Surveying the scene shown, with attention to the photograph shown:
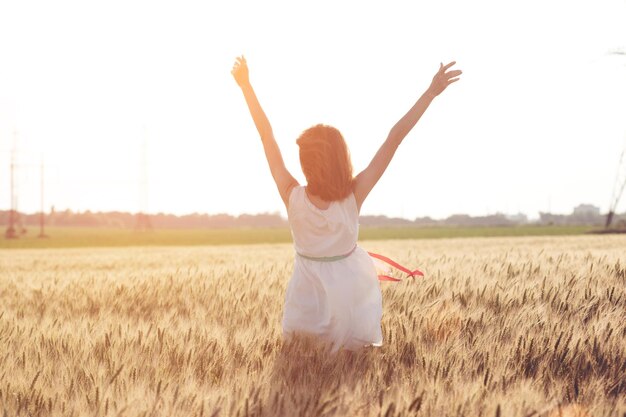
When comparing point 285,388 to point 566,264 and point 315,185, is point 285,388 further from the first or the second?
point 566,264

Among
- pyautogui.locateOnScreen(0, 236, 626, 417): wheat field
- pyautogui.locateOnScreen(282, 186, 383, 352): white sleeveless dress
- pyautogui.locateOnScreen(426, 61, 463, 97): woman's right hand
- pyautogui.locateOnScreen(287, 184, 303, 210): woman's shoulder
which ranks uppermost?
pyautogui.locateOnScreen(426, 61, 463, 97): woman's right hand

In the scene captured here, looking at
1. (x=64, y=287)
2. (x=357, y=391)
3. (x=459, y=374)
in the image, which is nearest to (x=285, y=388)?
(x=357, y=391)

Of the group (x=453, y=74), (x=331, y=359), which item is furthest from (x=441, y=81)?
(x=331, y=359)

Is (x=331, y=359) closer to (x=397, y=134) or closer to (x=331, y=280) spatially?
(x=331, y=280)

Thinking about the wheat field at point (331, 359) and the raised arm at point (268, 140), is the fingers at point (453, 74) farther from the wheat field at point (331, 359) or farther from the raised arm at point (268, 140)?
the wheat field at point (331, 359)

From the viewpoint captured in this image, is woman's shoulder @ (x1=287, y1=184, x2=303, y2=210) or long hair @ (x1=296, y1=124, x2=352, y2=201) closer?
long hair @ (x1=296, y1=124, x2=352, y2=201)

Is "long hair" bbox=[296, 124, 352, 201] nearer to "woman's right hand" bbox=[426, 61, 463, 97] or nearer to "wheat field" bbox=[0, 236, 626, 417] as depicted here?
"woman's right hand" bbox=[426, 61, 463, 97]

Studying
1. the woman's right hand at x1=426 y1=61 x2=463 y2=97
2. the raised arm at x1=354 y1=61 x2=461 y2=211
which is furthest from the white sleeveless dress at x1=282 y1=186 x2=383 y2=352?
the woman's right hand at x1=426 y1=61 x2=463 y2=97

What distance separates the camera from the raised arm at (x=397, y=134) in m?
3.76

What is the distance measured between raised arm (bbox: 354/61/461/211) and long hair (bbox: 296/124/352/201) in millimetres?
94

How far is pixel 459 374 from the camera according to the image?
285 centimetres

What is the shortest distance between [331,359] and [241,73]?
1.92 meters

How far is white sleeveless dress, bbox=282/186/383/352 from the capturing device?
3.83m

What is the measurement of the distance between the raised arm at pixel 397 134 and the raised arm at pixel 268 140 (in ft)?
1.37
